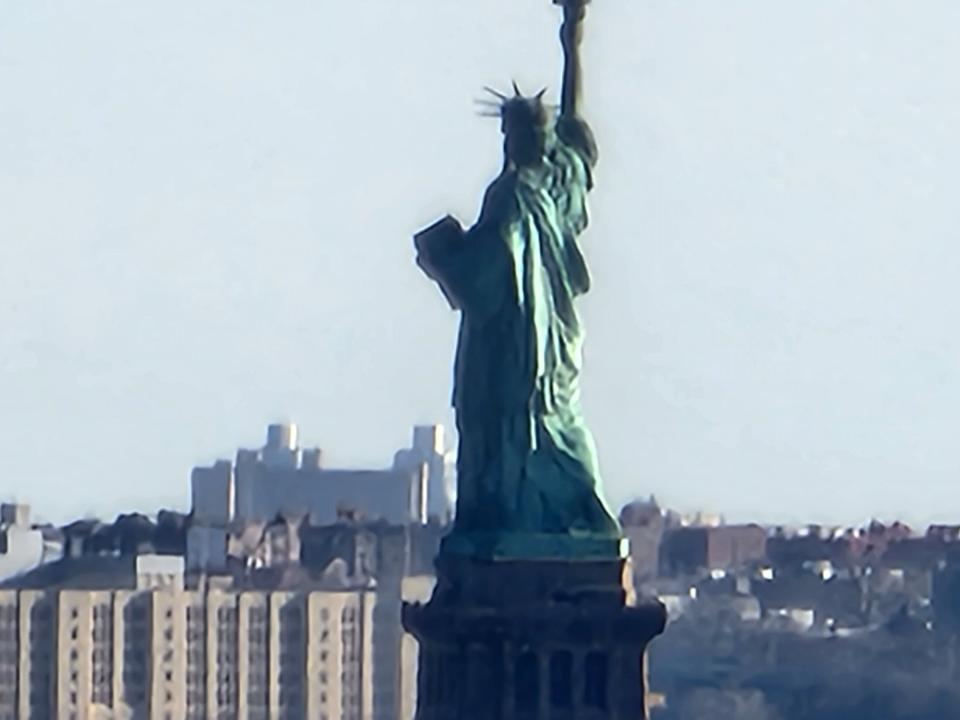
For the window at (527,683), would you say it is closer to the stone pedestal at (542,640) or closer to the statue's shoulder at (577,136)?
the stone pedestal at (542,640)

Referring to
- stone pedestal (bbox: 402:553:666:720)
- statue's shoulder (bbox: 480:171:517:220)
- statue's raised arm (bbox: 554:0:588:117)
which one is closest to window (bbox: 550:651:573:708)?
stone pedestal (bbox: 402:553:666:720)

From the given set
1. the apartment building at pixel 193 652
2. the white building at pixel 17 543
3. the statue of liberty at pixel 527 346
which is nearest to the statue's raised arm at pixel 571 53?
the statue of liberty at pixel 527 346

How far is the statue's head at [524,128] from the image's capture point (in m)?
44.8

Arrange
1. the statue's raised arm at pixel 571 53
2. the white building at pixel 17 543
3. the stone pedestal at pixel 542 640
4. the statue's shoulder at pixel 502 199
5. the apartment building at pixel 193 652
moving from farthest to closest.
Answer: the white building at pixel 17 543, the apartment building at pixel 193 652, the statue's raised arm at pixel 571 53, the statue's shoulder at pixel 502 199, the stone pedestal at pixel 542 640

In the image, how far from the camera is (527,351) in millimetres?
45219

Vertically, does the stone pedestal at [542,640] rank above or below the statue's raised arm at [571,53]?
below

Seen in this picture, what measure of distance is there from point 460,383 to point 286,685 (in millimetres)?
82349

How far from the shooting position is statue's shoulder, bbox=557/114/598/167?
45375 mm

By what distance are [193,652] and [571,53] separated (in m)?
83.9

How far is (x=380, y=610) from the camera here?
129250 millimetres

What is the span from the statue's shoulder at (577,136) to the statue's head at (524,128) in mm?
278

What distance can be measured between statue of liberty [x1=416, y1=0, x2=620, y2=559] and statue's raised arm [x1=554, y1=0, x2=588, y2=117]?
0.01m

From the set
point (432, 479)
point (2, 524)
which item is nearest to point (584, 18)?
point (2, 524)

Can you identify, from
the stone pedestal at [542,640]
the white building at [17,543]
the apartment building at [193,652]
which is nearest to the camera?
the stone pedestal at [542,640]
